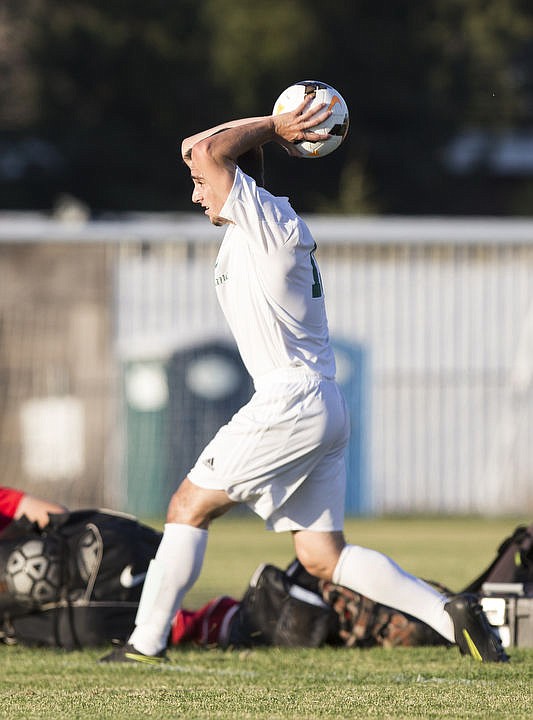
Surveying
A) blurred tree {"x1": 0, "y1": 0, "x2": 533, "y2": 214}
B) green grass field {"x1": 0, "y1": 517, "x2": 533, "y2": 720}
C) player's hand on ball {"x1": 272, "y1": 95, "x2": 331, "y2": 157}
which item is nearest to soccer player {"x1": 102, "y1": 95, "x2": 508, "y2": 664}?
player's hand on ball {"x1": 272, "y1": 95, "x2": 331, "y2": 157}

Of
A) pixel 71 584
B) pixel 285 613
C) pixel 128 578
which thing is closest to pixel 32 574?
pixel 71 584

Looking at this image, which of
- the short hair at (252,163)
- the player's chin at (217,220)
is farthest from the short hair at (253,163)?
the player's chin at (217,220)

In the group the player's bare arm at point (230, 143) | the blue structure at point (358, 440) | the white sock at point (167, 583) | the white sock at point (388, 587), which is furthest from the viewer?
the blue structure at point (358, 440)

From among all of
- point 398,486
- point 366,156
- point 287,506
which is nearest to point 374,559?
point 287,506

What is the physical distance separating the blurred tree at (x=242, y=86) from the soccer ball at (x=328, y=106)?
2931cm

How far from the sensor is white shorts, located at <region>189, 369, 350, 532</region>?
6.60 meters

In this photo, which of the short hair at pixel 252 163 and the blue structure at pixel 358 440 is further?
the blue structure at pixel 358 440

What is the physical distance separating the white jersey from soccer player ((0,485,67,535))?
1.67m

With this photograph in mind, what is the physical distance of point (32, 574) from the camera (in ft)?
24.8

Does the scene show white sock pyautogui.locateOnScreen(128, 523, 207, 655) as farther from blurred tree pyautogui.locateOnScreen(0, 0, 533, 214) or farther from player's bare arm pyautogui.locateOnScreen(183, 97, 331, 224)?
blurred tree pyautogui.locateOnScreen(0, 0, 533, 214)

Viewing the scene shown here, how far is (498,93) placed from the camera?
4194 centimetres

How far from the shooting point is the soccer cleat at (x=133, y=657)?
674 centimetres

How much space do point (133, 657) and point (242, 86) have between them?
1291 inches

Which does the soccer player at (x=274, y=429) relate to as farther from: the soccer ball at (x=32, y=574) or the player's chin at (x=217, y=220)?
the soccer ball at (x=32, y=574)
